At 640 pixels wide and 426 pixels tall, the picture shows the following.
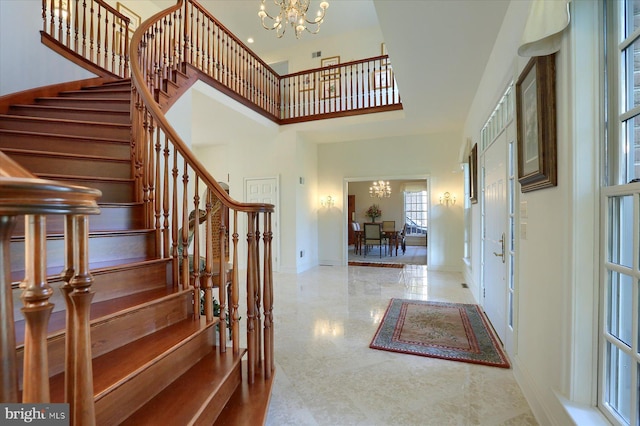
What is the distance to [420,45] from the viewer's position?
9.96ft

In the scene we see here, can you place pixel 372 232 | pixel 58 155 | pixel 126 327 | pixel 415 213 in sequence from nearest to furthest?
pixel 126 327
pixel 58 155
pixel 372 232
pixel 415 213

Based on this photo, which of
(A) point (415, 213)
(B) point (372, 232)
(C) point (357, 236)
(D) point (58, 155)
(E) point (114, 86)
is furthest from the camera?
(A) point (415, 213)

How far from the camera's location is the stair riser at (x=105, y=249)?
146cm

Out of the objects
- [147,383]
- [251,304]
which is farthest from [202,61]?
[147,383]

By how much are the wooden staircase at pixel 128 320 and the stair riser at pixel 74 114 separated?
12.8 inches

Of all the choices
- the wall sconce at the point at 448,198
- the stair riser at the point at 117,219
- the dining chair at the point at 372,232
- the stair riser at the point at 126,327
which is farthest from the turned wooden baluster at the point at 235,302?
the dining chair at the point at 372,232

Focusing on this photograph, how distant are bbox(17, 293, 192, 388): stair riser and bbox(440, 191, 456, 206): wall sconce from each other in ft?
18.1

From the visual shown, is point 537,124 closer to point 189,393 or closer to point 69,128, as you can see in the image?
point 189,393

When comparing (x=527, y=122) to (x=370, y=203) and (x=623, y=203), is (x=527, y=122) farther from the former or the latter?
(x=370, y=203)

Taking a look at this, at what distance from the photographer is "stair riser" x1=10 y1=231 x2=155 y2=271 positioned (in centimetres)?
146

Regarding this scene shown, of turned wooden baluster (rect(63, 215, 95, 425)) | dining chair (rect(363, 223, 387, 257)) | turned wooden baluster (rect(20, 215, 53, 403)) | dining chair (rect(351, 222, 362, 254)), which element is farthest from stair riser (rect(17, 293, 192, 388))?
dining chair (rect(351, 222, 362, 254))

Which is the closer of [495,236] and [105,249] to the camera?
[105,249]

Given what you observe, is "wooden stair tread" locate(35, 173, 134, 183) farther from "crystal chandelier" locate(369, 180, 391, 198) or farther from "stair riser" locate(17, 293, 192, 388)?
"crystal chandelier" locate(369, 180, 391, 198)

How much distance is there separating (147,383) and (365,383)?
142 cm
